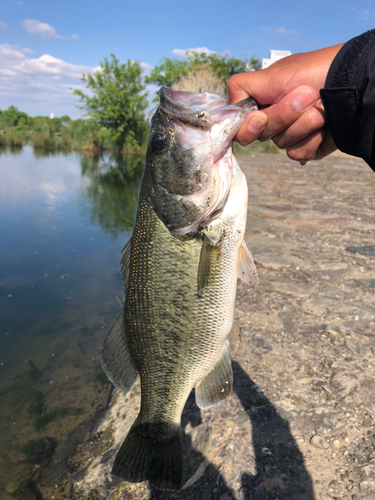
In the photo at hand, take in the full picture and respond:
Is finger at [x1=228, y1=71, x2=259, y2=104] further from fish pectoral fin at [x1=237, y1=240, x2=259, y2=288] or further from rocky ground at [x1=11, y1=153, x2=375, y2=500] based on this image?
rocky ground at [x1=11, y1=153, x2=375, y2=500]

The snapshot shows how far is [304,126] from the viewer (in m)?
1.88

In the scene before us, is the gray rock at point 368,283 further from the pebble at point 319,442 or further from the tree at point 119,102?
the tree at point 119,102

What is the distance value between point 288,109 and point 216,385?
4.97 feet

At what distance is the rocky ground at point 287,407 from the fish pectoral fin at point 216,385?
0.40 m

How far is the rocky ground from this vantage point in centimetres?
195

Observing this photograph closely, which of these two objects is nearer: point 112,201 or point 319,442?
point 319,442

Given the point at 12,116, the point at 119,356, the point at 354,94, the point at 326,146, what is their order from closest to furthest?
1. the point at 354,94
2. the point at 119,356
3. the point at 326,146
4. the point at 12,116

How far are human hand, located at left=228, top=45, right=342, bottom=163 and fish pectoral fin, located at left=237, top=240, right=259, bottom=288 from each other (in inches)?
23.0

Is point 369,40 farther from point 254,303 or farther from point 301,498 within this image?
point 254,303

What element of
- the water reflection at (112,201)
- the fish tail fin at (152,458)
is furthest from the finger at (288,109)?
Result: the water reflection at (112,201)

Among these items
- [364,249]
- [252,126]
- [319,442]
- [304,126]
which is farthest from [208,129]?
[364,249]

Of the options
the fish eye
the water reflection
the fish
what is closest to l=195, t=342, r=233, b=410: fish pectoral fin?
the fish

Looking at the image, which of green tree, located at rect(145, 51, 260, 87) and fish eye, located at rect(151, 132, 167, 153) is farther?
green tree, located at rect(145, 51, 260, 87)

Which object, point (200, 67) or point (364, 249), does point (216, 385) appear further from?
point (200, 67)
